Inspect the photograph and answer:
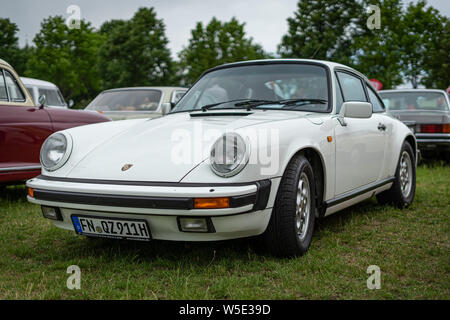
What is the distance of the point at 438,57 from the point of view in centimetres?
3055

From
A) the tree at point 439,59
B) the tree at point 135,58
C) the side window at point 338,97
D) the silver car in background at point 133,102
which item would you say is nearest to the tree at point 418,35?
the tree at point 439,59

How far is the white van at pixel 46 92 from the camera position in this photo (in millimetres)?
12164

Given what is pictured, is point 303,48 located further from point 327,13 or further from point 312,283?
point 312,283

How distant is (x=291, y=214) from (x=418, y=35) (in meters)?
28.3

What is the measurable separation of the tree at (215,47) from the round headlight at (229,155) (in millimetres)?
29932

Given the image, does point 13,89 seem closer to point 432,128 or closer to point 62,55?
point 432,128

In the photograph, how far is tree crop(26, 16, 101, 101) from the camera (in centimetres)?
3238

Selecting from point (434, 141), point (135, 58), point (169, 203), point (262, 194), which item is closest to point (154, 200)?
point (169, 203)

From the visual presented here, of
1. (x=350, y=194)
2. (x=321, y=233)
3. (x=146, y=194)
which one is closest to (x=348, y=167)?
(x=350, y=194)

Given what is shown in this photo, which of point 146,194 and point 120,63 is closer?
point 146,194

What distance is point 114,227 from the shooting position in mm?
2945

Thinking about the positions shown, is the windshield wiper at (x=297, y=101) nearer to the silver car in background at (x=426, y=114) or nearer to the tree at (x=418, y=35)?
the silver car in background at (x=426, y=114)

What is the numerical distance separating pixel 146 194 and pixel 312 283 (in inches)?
42.9
